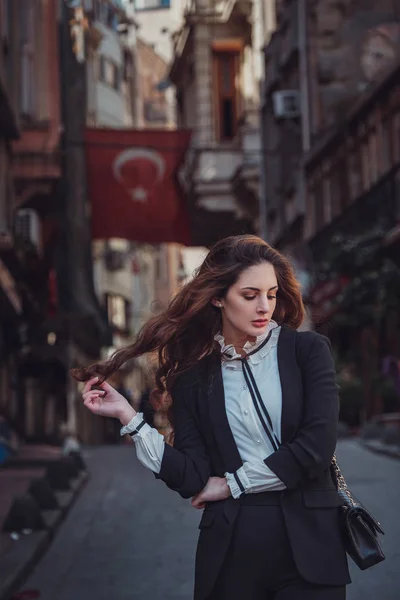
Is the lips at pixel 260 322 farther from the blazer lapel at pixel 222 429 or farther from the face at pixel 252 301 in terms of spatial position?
the blazer lapel at pixel 222 429

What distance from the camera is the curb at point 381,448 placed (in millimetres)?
21358

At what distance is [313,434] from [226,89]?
43339 millimetres

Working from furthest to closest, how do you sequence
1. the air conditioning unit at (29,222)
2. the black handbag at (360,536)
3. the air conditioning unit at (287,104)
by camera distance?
the air conditioning unit at (29,222), the air conditioning unit at (287,104), the black handbag at (360,536)

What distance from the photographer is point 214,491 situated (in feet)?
13.2

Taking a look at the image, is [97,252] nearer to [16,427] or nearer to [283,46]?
[283,46]

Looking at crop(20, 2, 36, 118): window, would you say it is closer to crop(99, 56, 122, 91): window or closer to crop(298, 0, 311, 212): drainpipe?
crop(298, 0, 311, 212): drainpipe

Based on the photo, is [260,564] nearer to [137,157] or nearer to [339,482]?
[339,482]

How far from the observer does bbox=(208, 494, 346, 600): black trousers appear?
3889 mm

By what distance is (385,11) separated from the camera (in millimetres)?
35188

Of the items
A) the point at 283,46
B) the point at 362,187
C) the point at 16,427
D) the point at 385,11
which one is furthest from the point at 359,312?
the point at 283,46

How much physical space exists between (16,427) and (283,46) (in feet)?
48.3

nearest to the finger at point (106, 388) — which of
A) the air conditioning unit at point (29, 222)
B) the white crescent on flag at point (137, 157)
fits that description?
the white crescent on flag at point (137, 157)

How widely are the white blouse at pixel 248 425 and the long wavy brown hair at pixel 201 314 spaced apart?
160 mm

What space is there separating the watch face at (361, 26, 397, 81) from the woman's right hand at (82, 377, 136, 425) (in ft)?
91.8
